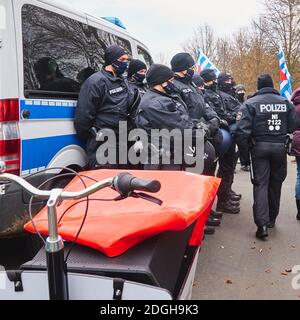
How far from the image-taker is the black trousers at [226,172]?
17.7 ft

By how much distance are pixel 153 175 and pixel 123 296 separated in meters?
1.01

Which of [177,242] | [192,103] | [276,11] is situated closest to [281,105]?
[192,103]

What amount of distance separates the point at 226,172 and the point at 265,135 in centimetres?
115

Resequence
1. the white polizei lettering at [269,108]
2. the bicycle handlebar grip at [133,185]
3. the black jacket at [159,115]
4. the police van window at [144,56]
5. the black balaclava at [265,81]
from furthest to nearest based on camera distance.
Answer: the police van window at [144,56], the black balaclava at [265,81], the white polizei lettering at [269,108], the black jacket at [159,115], the bicycle handlebar grip at [133,185]

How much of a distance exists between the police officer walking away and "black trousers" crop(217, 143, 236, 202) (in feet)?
2.90

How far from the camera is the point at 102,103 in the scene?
3.90 meters

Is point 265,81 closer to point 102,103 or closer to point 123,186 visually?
point 102,103

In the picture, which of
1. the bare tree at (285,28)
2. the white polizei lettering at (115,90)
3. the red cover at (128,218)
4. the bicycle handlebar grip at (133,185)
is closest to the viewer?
the bicycle handlebar grip at (133,185)

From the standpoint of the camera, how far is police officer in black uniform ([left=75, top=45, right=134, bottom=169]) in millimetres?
3762

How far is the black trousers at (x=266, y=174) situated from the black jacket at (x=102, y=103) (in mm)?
1579

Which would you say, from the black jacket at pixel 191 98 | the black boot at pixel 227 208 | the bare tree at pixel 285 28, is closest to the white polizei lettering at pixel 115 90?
A: the black jacket at pixel 191 98

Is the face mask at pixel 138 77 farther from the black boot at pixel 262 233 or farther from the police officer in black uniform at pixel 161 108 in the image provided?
the black boot at pixel 262 233

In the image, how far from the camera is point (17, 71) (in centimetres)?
298
